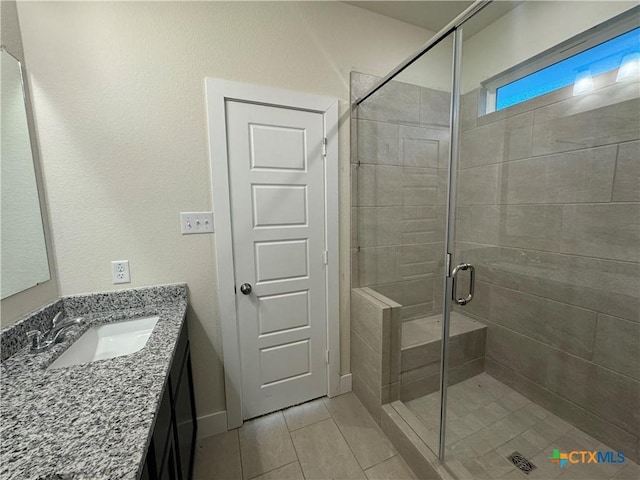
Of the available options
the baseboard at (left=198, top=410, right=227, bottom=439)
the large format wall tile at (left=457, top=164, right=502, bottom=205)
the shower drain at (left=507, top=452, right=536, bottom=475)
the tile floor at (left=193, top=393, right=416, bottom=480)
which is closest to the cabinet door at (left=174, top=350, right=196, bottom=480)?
the baseboard at (left=198, top=410, right=227, bottom=439)

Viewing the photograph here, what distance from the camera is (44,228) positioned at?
1230 millimetres

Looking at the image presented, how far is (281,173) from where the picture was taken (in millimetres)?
1639

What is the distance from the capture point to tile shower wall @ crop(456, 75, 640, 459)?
132 centimetres

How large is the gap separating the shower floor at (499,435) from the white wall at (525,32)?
6.70 feet

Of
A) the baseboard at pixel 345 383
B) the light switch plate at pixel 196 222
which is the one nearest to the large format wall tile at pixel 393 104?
the light switch plate at pixel 196 222

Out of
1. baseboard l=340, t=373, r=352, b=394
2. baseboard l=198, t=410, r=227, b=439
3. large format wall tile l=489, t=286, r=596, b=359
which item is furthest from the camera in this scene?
baseboard l=340, t=373, r=352, b=394

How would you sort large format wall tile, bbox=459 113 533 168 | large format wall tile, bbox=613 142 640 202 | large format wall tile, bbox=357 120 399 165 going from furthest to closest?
large format wall tile, bbox=357 120 399 165 → large format wall tile, bbox=459 113 533 168 → large format wall tile, bbox=613 142 640 202

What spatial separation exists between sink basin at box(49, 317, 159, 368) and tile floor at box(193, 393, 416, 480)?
0.84 metres

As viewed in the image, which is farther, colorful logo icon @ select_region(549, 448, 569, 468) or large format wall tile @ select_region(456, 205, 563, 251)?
large format wall tile @ select_region(456, 205, 563, 251)

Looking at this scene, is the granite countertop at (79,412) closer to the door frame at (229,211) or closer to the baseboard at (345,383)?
the door frame at (229,211)

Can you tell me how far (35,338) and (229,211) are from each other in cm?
97

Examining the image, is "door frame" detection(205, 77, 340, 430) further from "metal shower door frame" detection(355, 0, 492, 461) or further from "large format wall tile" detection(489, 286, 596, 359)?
"large format wall tile" detection(489, 286, 596, 359)

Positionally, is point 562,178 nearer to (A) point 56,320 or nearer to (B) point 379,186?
(B) point 379,186
